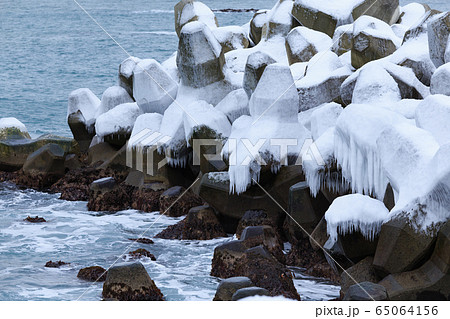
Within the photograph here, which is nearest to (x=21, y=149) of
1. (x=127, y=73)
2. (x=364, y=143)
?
(x=127, y=73)

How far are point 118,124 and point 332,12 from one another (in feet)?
19.6

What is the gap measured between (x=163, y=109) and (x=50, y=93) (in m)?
16.9

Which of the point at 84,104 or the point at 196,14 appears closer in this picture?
the point at 84,104

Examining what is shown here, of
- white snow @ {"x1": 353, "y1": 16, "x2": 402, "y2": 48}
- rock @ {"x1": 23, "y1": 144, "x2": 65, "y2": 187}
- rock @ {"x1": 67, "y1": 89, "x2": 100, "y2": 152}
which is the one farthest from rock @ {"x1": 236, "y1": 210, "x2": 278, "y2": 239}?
rock @ {"x1": 67, "y1": 89, "x2": 100, "y2": 152}

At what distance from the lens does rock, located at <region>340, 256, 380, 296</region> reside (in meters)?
8.85

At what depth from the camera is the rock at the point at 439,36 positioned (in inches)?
525

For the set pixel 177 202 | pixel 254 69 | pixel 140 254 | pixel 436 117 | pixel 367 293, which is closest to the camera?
pixel 367 293

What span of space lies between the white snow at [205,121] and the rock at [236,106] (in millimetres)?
215

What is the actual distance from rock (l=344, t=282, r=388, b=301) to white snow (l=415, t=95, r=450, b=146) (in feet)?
6.73

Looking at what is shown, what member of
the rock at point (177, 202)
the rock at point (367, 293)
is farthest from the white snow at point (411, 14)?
the rock at point (367, 293)

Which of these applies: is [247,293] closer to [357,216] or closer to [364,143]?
[357,216]

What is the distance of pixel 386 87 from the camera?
12.5 meters

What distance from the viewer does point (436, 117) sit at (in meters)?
9.27

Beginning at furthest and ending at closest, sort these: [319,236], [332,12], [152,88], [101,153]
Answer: [332,12], [101,153], [152,88], [319,236]
